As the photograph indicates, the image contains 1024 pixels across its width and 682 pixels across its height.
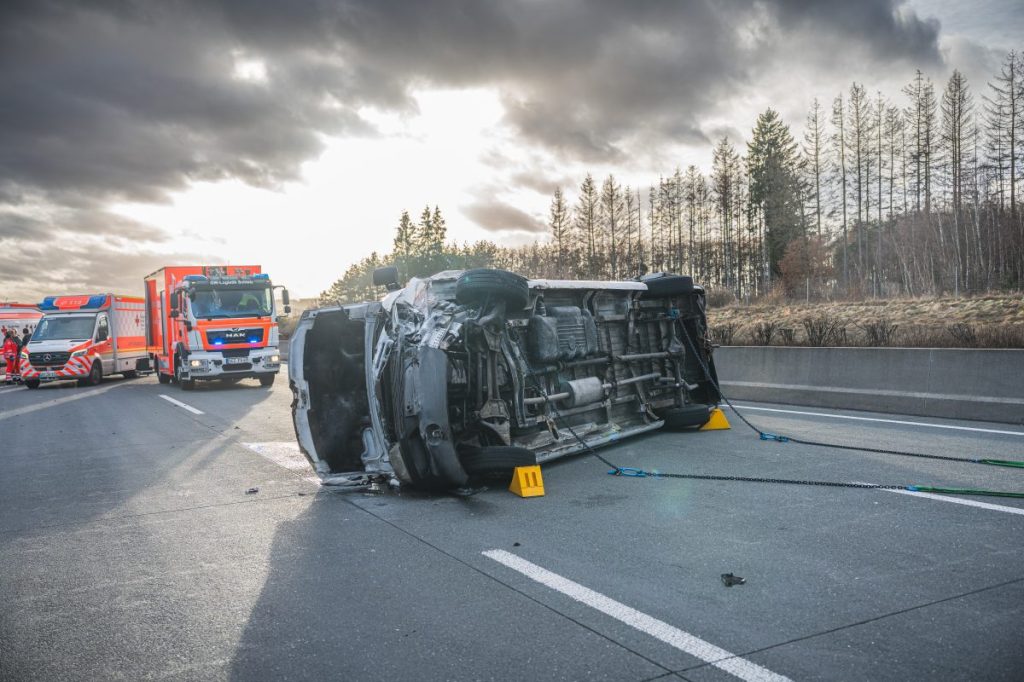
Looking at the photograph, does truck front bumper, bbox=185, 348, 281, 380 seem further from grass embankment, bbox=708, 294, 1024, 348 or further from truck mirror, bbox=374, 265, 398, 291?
truck mirror, bbox=374, 265, 398, 291

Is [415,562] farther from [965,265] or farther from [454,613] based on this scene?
[965,265]

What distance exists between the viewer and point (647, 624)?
3.33m

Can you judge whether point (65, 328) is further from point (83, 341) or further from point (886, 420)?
point (886, 420)

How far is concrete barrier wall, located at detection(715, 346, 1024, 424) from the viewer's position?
30.0 ft

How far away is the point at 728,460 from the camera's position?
7227 millimetres

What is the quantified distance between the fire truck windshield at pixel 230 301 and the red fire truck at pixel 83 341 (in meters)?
7.64

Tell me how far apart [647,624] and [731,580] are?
759mm

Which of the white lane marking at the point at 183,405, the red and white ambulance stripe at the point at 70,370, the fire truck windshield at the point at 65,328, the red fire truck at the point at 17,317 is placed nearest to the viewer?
the white lane marking at the point at 183,405

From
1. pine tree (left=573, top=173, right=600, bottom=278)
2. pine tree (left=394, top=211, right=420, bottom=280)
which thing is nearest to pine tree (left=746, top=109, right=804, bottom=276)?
pine tree (left=573, top=173, right=600, bottom=278)

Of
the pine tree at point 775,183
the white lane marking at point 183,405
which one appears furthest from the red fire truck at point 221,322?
the pine tree at point 775,183

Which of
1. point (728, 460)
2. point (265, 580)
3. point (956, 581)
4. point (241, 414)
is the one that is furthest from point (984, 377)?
point (241, 414)

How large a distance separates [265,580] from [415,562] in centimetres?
88

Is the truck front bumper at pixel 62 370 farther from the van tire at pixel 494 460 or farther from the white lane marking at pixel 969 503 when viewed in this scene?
the white lane marking at pixel 969 503

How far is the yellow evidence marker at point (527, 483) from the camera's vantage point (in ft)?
19.8
